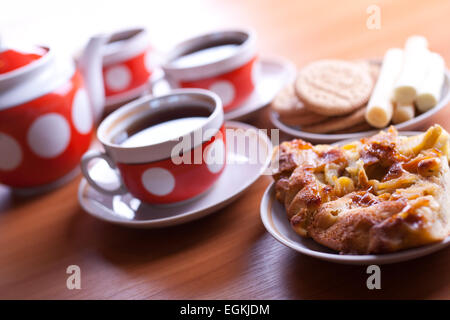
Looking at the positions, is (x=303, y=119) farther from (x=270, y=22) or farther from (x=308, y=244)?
(x=270, y=22)

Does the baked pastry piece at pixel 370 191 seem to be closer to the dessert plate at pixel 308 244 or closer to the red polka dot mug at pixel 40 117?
the dessert plate at pixel 308 244

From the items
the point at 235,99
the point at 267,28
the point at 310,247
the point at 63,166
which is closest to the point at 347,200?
the point at 310,247

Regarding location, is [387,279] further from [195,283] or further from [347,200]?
[195,283]

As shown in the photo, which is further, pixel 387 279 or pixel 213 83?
pixel 213 83

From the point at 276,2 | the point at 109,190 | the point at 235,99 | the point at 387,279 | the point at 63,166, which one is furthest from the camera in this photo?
the point at 276,2

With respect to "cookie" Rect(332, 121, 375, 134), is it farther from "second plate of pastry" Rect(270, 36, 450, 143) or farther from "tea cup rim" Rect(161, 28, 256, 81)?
"tea cup rim" Rect(161, 28, 256, 81)

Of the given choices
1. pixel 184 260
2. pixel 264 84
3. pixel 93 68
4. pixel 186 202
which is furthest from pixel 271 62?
pixel 184 260

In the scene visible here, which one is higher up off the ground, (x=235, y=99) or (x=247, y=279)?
(x=235, y=99)

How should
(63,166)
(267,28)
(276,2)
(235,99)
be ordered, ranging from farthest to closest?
(276,2) → (267,28) → (235,99) → (63,166)
